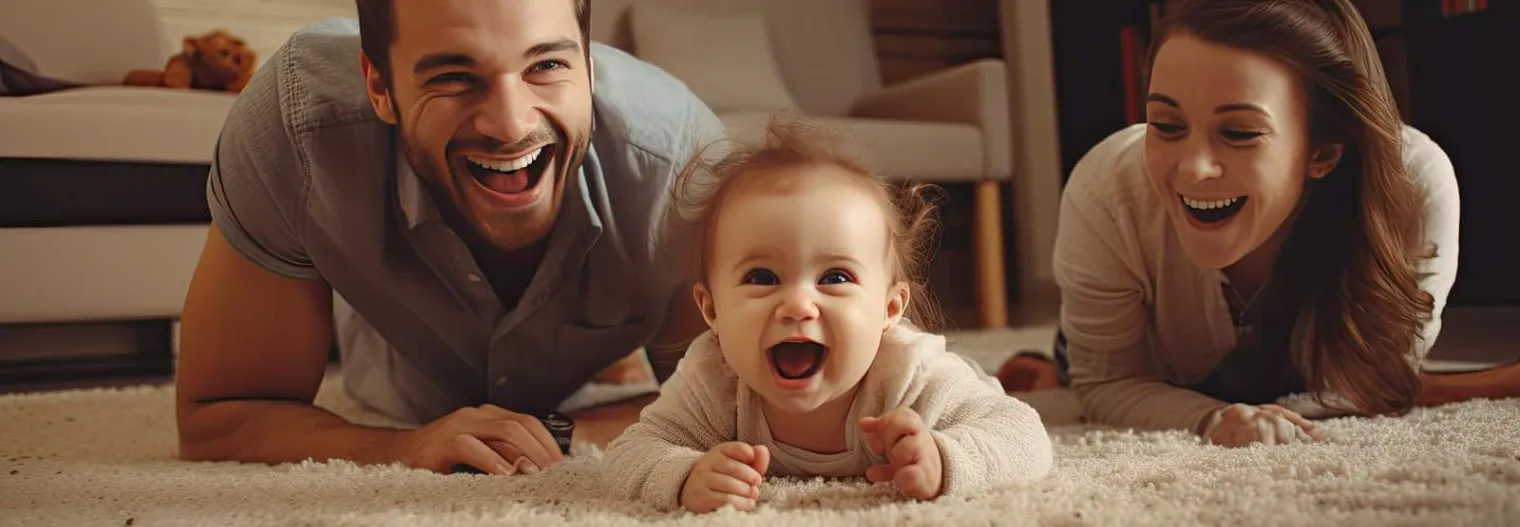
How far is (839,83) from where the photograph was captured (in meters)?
3.28

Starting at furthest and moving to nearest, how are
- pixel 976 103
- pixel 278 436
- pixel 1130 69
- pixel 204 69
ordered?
pixel 976 103 → pixel 1130 69 → pixel 204 69 → pixel 278 436

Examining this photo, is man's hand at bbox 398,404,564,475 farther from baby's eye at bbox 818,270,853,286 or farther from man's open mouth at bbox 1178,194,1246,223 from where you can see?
man's open mouth at bbox 1178,194,1246,223

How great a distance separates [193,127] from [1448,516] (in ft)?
5.88

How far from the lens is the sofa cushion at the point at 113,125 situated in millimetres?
1765

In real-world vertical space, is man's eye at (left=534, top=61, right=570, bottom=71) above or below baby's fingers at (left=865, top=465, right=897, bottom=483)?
above

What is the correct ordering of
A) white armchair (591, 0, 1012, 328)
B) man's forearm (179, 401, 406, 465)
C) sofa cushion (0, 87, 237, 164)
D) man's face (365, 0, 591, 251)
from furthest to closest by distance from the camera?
white armchair (591, 0, 1012, 328)
sofa cushion (0, 87, 237, 164)
man's forearm (179, 401, 406, 465)
man's face (365, 0, 591, 251)

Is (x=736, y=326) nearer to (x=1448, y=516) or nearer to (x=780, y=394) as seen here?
(x=780, y=394)

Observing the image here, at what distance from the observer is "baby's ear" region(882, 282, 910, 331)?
0.88m

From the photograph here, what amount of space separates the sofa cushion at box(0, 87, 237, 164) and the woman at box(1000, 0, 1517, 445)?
4.18 ft

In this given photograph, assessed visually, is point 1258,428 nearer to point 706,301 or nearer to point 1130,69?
point 706,301

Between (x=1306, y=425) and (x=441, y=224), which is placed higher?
(x=441, y=224)

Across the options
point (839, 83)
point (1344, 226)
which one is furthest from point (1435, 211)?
point (839, 83)

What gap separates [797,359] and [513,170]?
319mm

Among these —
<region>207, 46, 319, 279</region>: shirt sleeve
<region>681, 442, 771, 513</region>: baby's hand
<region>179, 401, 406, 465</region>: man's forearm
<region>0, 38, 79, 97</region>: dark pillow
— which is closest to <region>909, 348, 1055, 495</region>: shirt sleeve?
<region>681, 442, 771, 513</region>: baby's hand
